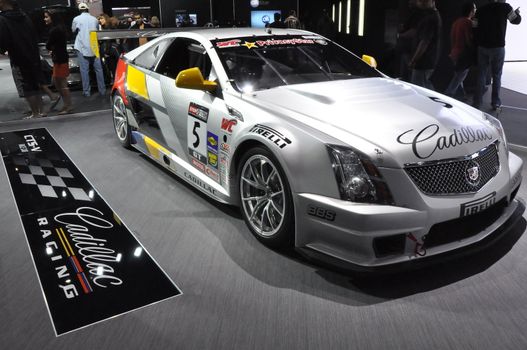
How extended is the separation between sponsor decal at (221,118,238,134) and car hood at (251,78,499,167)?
179 mm

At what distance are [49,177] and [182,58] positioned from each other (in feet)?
5.31

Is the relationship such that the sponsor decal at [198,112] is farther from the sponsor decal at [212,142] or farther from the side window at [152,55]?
the side window at [152,55]

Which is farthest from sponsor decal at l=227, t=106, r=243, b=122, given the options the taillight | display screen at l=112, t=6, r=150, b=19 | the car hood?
display screen at l=112, t=6, r=150, b=19

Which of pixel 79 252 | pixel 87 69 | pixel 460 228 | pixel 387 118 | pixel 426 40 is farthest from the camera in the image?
pixel 87 69

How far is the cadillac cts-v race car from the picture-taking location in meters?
2.21

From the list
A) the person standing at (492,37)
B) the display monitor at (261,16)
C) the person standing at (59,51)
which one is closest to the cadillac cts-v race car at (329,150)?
the person standing at (492,37)

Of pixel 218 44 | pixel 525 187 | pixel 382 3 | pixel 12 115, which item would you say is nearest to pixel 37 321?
pixel 218 44

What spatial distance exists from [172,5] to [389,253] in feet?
40.0

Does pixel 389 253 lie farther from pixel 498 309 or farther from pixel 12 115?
pixel 12 115

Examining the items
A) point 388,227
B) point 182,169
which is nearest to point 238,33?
point 182,169

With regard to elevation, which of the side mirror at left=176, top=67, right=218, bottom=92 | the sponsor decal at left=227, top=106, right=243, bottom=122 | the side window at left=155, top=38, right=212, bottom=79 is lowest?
the sponsor decal at left=227, top=106, right=243, bottom=122

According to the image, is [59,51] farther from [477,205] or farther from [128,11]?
[128,11]

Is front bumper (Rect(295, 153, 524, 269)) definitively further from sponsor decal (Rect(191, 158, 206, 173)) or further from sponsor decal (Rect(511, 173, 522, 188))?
sponsor decal (Rect(191, 158, 206, 173))

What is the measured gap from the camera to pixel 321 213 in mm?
2279
